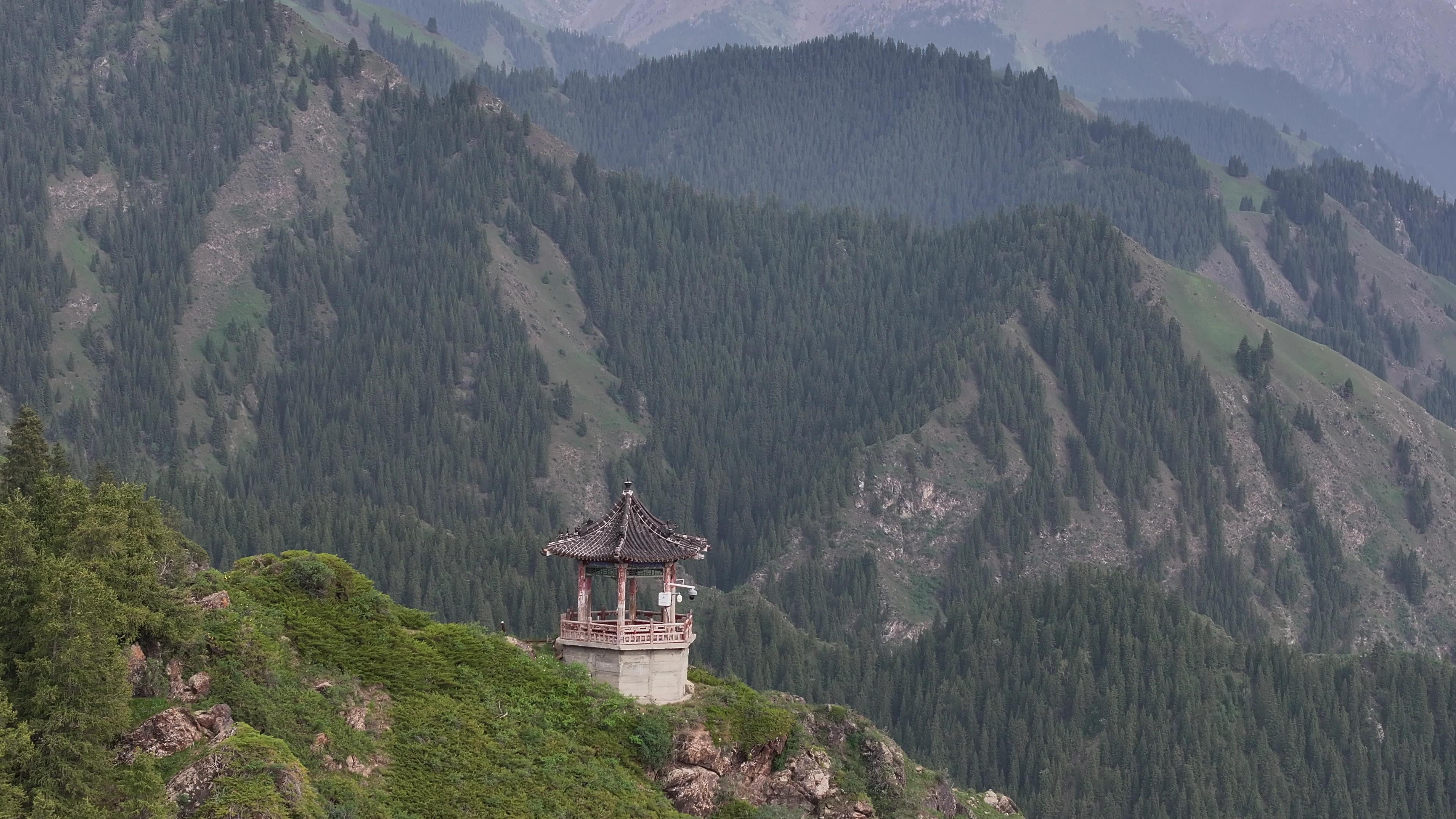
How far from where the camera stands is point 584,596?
127938mm

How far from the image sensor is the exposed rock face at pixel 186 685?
105m

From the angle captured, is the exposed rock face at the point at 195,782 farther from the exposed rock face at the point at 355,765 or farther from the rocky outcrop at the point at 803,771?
the rocky outcrop at the point at 803,771

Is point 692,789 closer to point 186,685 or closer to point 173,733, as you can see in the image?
point 186,685

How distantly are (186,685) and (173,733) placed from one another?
5.77 meters

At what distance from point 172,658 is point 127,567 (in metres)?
4.48

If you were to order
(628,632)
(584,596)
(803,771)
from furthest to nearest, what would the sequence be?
(584,596) → (628,632) → (803,771)

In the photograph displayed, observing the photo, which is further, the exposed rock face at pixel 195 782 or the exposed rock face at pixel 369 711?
the exposed rock face at pixel 369 711

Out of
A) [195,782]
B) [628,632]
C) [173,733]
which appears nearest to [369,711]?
[173,733]

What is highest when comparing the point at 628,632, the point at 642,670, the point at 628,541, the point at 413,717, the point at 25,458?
the point at 25,458

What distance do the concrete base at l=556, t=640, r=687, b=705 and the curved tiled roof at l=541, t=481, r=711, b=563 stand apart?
4748 millimetres

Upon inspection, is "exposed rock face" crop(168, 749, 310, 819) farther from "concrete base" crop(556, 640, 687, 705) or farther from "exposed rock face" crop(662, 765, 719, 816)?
"concrete base" crop(556, 640, 687, 705)

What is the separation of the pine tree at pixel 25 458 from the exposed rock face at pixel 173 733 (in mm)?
34968

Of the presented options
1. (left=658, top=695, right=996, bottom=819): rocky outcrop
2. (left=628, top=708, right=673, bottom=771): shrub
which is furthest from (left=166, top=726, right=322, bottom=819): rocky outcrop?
(left=658, top=695, right=996, bottom=819): rocky outcrop

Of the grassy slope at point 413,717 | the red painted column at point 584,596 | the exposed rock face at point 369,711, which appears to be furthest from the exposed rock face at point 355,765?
the red painted column at point 584,596
